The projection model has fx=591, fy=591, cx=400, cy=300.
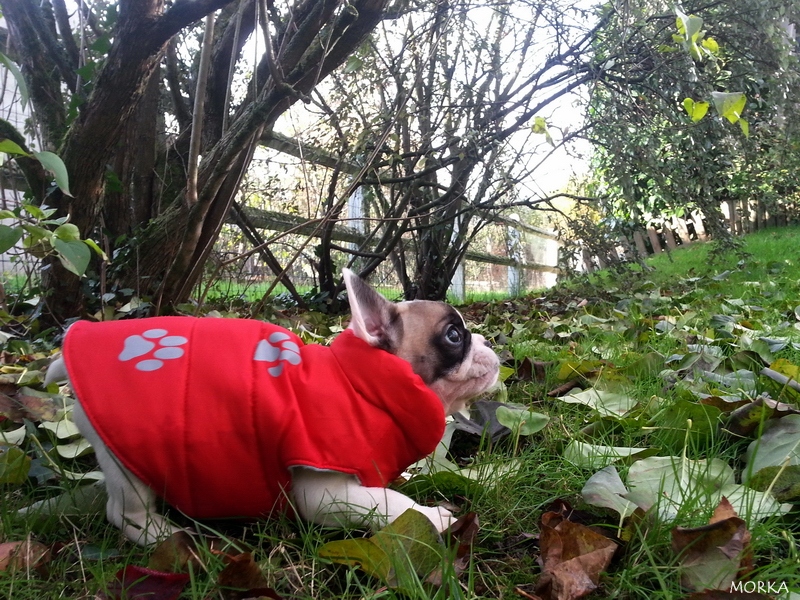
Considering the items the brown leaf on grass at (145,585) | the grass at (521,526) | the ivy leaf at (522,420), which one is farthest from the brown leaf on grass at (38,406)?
the ivy leaf at (522,420)

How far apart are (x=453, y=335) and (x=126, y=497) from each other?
37.8 inches

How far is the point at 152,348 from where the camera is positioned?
1.48 metres

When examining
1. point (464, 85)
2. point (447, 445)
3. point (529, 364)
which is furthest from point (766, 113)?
point (447, 445)

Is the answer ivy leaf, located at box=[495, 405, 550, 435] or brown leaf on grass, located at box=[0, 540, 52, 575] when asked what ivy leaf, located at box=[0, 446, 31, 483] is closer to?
brown leaf on grass, located at box=[0, 540, 52, 575]

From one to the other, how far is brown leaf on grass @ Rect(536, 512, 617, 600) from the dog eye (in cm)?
63

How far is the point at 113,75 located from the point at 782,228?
12488 mm

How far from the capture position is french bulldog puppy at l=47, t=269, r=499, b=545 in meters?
1.38

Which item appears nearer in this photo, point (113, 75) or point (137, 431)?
point (137, 431)

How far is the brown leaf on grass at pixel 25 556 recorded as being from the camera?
1.23 metres

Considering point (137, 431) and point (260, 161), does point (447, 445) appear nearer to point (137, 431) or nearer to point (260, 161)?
point (137, 431)

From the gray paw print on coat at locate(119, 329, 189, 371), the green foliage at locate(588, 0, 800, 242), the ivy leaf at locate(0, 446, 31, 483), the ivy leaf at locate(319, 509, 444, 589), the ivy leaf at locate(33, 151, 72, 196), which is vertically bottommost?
the ivy leaf at locate(319, 509, 444, 589)

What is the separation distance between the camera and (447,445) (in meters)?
1.88

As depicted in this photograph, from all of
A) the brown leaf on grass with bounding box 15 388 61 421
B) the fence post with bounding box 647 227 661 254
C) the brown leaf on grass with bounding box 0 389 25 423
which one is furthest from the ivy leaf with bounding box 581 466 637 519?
the fence post with bounding box 647 227 661 254

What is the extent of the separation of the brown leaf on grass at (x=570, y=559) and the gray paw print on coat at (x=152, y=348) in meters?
0.96
